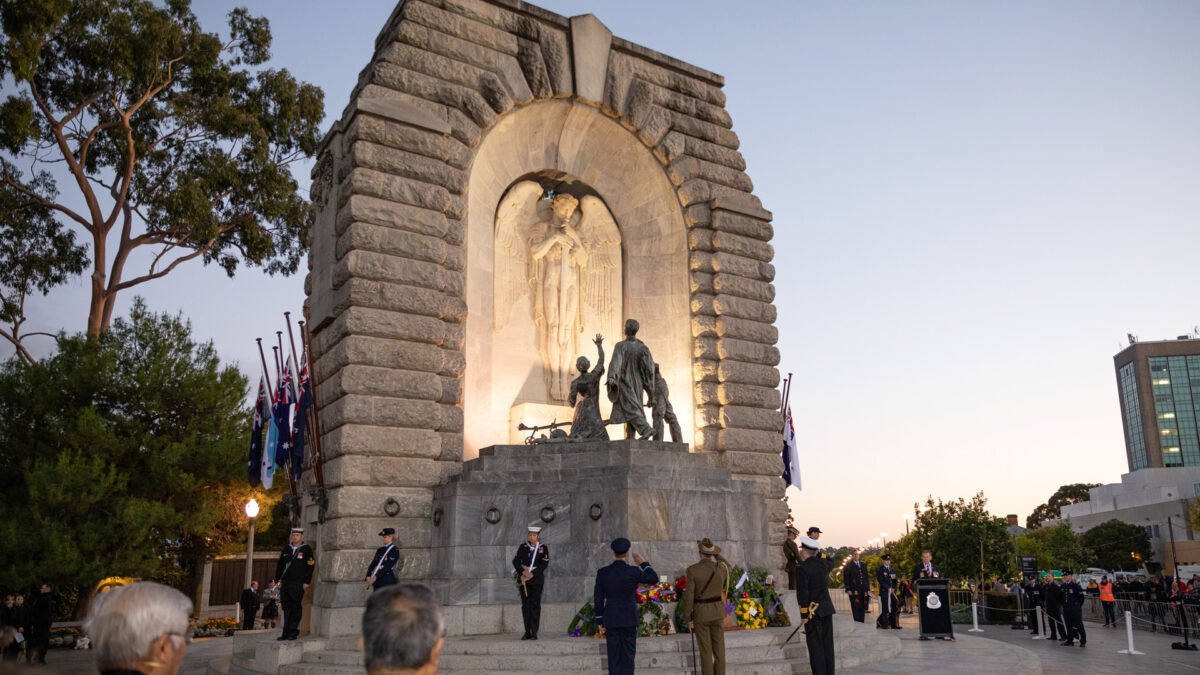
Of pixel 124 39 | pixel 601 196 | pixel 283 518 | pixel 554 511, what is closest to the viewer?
pixel 554 511

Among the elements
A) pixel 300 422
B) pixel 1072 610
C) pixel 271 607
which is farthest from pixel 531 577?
pixel 271 607

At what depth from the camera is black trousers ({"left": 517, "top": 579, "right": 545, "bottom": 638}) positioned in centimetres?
1134

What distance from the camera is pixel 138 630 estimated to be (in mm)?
2934

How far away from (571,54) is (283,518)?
24.0 metres

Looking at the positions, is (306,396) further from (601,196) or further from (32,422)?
(32,422)

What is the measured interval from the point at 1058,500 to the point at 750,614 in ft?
387

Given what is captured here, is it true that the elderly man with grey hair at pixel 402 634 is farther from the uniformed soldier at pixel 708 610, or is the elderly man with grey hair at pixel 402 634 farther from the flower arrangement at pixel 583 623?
the flower arrangement at pixel 583 623

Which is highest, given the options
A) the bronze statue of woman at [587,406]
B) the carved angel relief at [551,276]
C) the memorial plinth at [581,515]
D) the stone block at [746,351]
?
the carved angel relief at [551,276]

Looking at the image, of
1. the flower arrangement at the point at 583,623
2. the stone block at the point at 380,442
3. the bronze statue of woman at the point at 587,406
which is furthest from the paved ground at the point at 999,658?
the bronze statue of woman at the point at 587,406

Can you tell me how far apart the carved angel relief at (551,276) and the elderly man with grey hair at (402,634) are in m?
14.3

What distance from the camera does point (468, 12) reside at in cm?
1619

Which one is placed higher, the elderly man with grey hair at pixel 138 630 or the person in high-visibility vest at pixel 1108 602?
the elderly man with grey hair at pixel 138 630

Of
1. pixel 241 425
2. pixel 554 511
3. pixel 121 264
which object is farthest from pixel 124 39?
pixel 554 511

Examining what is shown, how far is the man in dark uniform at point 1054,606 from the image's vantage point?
57.7 ft
